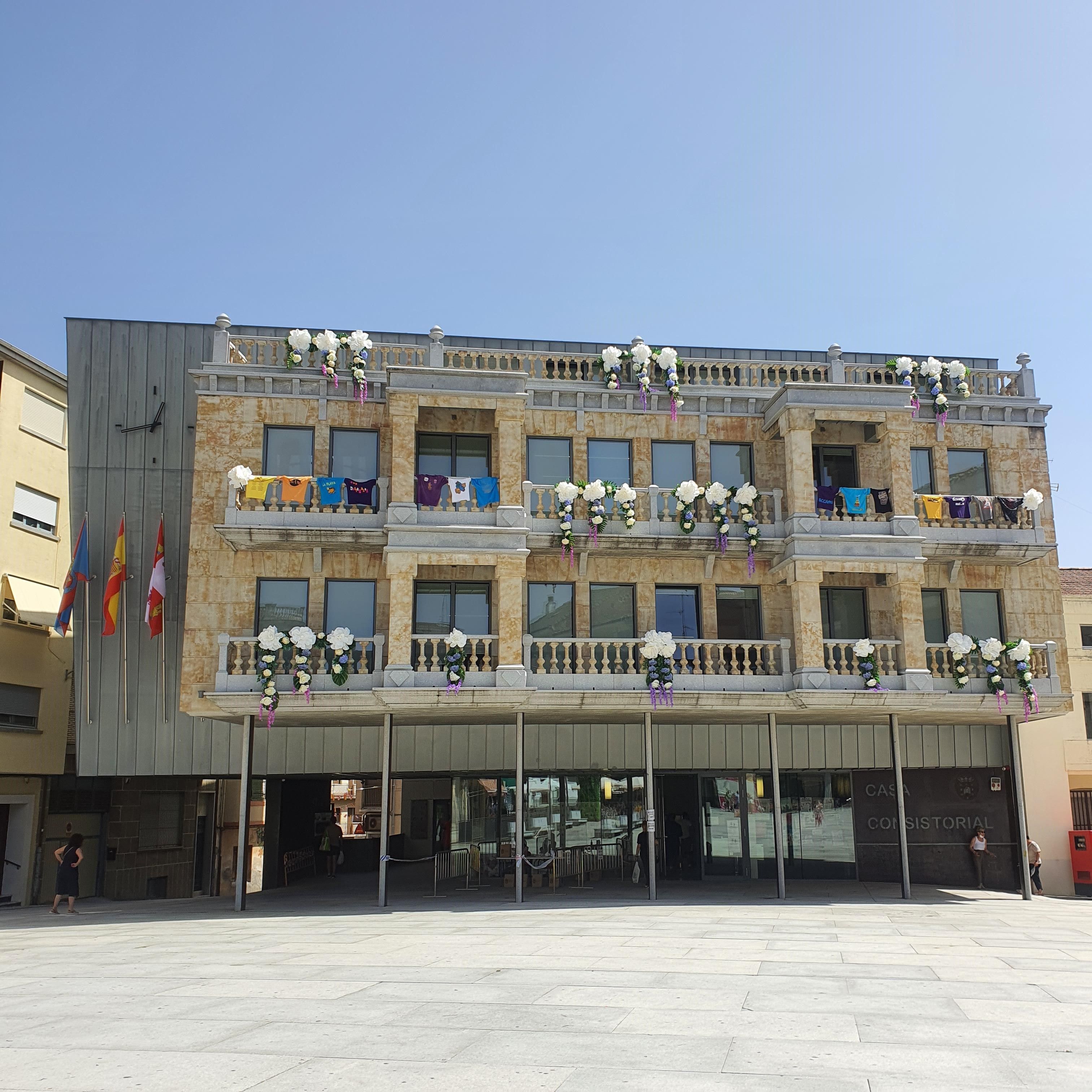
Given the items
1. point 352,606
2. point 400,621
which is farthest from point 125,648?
point 400,621

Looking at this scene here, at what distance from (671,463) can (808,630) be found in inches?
220

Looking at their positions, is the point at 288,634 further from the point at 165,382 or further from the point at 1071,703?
the point at 1071,703

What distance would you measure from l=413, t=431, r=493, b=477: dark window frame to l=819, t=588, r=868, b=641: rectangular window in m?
9.08

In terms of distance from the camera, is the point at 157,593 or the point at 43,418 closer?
the point at 157,593

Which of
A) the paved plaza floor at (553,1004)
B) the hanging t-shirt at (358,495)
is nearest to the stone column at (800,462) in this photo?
the paved plaza floor at (553,1004)

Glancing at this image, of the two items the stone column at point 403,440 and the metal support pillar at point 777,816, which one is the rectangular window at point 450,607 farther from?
the metal support pillar at point 777,816

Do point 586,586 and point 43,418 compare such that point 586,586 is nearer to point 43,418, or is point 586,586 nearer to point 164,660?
point 164,660

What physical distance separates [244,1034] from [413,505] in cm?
1566

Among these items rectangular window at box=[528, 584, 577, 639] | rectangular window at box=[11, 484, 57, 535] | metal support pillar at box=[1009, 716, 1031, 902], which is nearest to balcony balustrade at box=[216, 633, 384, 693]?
rectangular window at box=[528, 584, 577, 639]

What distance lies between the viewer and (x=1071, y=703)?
26.6 metres

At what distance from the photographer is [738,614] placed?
2723cm

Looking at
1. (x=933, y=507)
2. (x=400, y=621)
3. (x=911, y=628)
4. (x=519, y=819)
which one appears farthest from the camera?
(x=933, y=507)

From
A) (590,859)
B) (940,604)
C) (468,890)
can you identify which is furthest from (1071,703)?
(468,890)

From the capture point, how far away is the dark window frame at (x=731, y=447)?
27516 millimetres
